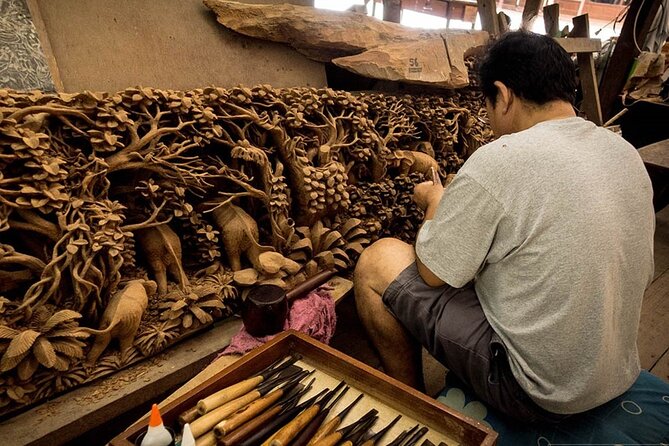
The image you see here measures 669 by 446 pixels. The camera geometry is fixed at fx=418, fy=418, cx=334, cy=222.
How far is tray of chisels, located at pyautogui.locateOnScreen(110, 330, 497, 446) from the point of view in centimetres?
127

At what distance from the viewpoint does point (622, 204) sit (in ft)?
4.89

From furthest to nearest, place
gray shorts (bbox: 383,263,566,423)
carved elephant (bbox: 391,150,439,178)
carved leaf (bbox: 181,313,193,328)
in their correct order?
1. carved elephant (bbox: 391,150,439,178)
2. carved leaf (bbox: 181,313,193,328)
3. gray shorts (bbox: 383,263,566,423)

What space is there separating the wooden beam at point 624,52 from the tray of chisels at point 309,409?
7031 mm

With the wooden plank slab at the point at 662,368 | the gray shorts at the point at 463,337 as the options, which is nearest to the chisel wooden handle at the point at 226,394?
the gray shorts at the point at 463,337

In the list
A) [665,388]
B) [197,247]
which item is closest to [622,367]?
[665,388]

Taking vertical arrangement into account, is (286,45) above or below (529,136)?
above

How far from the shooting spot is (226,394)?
4.50 feet

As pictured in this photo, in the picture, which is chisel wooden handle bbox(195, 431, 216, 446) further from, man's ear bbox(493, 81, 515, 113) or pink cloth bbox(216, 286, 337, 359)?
man's ear bbox(493, 81, 515, 113)

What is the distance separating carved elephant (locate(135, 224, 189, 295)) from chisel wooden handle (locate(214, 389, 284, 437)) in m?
0.86

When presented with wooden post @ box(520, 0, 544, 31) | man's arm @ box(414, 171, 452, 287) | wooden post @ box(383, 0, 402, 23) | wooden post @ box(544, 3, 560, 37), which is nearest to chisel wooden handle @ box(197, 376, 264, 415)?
man's arm @ box(414, 171, 452, 287)

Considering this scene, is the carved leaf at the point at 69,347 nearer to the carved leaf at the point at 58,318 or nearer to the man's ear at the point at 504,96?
the carved leaf at the point at 58,318

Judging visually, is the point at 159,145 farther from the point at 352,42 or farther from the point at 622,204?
the point at 622,204

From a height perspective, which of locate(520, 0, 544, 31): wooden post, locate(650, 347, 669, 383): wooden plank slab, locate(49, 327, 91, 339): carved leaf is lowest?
locate(650, 347, 669, 383): wooden plank slab

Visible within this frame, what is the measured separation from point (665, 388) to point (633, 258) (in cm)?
77
